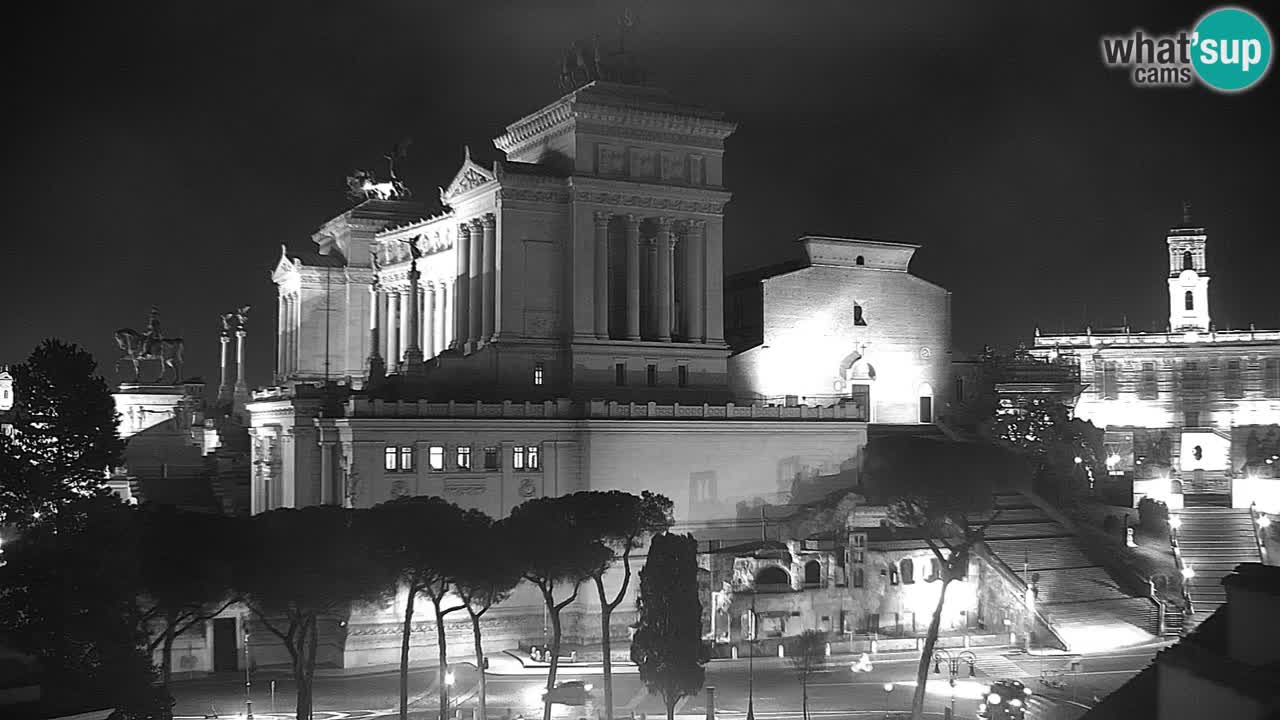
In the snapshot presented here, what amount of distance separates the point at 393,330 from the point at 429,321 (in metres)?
5.54

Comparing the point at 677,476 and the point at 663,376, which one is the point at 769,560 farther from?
the point at 663,376

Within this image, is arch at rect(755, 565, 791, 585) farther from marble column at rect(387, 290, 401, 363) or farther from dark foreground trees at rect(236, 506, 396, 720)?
marble column at rect(387, 290, 401, 363)

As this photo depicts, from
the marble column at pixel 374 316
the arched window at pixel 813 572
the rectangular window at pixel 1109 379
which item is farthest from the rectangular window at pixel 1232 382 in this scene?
the marble column at pixel 374 316

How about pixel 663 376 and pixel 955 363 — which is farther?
pixel 955 363

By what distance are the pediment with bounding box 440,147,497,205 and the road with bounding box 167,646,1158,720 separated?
28402mm

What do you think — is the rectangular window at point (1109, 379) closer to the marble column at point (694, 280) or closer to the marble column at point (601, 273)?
the marble column at point (694, 280)

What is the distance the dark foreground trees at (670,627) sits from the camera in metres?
46.8

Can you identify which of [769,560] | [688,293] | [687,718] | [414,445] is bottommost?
[687,718]

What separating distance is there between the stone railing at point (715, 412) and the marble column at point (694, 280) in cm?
571

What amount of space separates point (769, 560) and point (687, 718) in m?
14.6

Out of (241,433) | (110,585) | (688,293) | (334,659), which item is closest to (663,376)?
(688,293)

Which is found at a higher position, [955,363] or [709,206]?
[709,206]

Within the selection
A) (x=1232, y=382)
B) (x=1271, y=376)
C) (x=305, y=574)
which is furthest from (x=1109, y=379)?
(x=305, y=574)

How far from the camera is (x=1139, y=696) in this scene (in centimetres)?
2080
